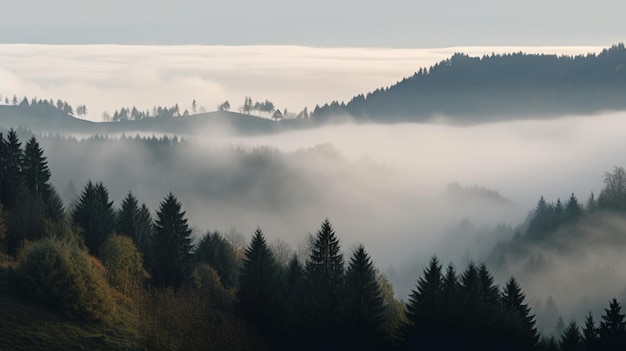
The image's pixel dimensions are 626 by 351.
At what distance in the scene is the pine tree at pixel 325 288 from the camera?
70.8 metres

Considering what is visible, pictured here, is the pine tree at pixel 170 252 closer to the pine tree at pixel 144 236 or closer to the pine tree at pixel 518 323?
the pine tree at pixel 144 236

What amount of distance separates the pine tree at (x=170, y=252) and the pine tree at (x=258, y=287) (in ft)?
29.9

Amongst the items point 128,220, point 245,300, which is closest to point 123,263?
point 128,220

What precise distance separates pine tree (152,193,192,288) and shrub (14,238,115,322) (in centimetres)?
1766

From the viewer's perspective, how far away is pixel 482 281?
7719cm

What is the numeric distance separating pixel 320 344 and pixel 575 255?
141898mm

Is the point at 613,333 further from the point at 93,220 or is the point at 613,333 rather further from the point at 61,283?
the point at 93,220

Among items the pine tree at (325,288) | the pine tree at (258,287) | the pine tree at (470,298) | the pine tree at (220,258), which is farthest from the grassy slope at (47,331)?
the pine tree at (220,258)

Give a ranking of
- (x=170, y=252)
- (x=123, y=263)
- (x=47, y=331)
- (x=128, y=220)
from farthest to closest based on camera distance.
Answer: (x=128, y=220)
(x=170, y=252)
(x=123, y=263)
(x=47, y=331)

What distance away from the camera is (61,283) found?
213 feet

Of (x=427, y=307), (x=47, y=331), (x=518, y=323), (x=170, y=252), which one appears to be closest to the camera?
(x=47, y=331)

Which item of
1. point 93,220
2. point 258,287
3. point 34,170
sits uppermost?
point 34,170

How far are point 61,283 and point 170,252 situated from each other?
21.1 meters

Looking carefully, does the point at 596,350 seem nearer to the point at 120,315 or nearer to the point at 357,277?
the point at 357,277
